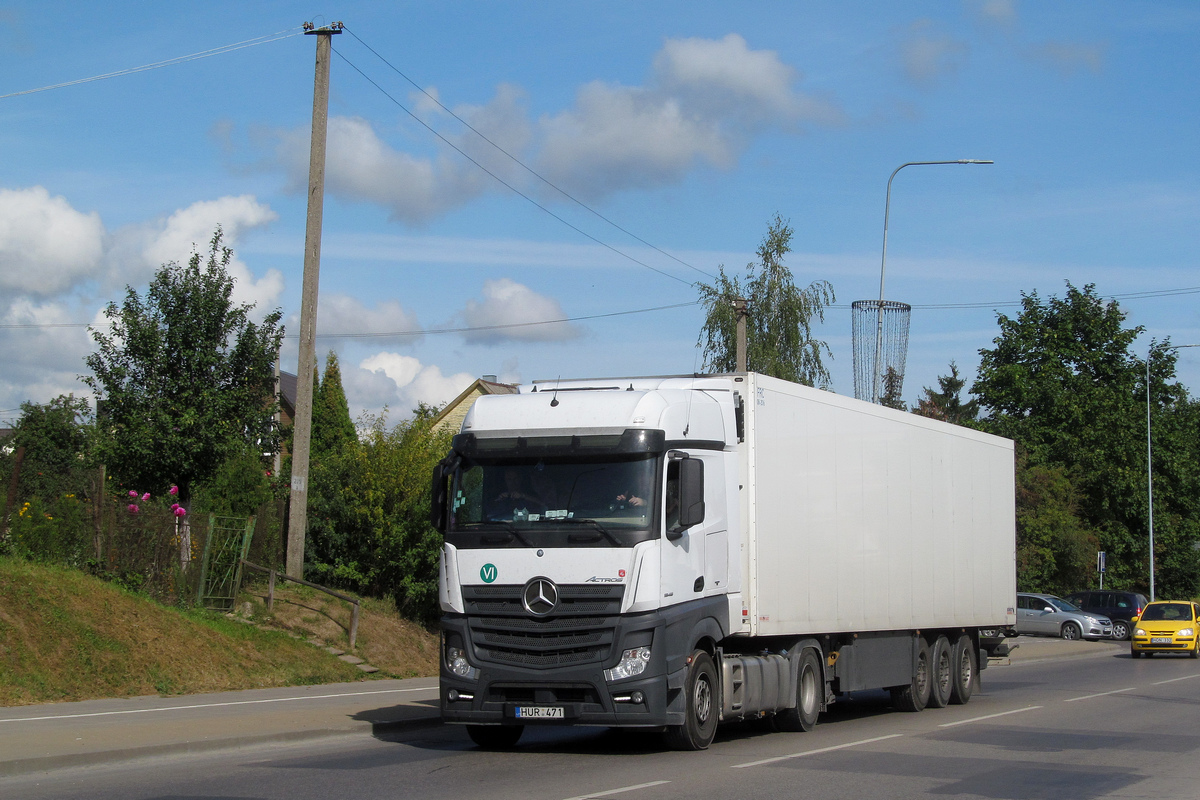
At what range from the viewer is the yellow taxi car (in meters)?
33.8

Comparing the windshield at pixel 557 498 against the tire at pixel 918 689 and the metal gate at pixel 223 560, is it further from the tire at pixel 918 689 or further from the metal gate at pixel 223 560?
the metal gate at pixel 223 560

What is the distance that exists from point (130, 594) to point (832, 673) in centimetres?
1029

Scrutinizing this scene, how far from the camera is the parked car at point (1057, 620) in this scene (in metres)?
41.5

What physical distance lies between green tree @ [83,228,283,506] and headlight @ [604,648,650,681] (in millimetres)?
11022

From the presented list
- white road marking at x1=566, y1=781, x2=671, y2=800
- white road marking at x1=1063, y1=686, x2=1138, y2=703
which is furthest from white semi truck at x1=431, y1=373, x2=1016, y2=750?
white road marking at x1=1063, y1=686, x2=1138, y2=703

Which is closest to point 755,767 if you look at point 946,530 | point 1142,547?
point 946,530

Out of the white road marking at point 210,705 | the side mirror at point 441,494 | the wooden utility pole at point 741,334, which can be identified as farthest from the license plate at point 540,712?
the wooden utility pole at point 741,334

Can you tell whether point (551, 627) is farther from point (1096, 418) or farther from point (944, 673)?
point (1096, 418)

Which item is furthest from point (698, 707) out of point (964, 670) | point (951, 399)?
point (951, 399)

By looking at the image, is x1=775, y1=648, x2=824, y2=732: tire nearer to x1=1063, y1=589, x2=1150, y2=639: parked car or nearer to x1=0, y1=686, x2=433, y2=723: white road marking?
x1=0, y1=686, x2=433, y2=723: white road marking

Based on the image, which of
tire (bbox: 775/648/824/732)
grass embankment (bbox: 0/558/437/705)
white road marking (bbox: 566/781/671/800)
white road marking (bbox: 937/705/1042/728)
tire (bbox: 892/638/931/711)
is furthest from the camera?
tire (bbox: 892/638/931/711)

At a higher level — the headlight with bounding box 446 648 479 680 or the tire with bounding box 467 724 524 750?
the headlight with bounding box 446 648 479 680

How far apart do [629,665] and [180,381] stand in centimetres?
1176

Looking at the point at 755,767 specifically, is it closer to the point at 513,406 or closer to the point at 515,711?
the point at 515,711
